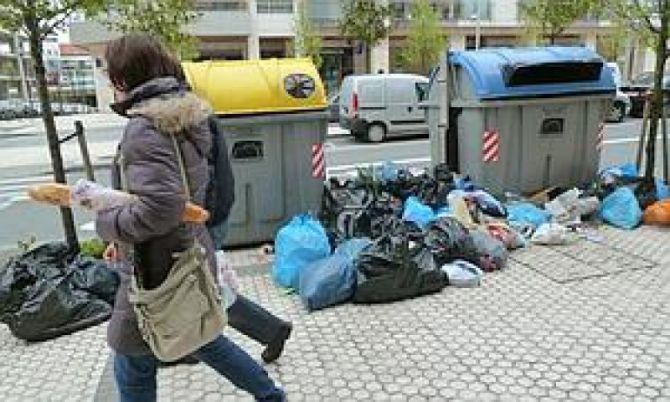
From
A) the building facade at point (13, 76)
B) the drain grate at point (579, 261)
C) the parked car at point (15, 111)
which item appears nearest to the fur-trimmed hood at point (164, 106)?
the drain grate at point (579, 261)

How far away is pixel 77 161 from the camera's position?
1482 cm

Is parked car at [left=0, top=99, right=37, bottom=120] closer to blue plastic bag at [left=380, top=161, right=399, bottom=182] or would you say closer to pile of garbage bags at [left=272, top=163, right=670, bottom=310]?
blue plastic bag at [left=380, top=161, right=399, bottom=182]

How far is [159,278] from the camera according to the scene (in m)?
2.28

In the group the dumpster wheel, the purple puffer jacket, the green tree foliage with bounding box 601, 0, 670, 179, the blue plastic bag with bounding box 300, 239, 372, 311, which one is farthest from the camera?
the dumpster wheel

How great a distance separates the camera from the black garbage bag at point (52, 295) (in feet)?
13.1

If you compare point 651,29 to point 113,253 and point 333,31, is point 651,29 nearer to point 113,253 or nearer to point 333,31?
point 113,253

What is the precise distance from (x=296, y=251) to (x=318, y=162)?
55.1 inches

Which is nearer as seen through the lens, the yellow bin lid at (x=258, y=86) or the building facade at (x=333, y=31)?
the yellow bin lid at (x=258, y=86)

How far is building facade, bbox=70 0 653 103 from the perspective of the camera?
35062 millimetres

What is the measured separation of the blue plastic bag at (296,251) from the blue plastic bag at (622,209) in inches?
118

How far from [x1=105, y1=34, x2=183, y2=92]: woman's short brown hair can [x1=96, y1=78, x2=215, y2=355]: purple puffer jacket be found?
5 centimetres

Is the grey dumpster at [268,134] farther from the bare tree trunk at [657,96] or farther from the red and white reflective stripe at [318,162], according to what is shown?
the bare tree trunk at [657,96]

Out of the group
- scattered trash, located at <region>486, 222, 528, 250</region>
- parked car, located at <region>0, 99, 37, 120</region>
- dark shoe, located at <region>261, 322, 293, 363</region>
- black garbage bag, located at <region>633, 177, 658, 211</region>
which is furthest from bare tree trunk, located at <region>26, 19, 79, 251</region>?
parked car, located at <region>0, 99, 37, 120</region>

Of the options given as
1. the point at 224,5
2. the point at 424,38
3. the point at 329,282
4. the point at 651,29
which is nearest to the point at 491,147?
the point at 651,29
